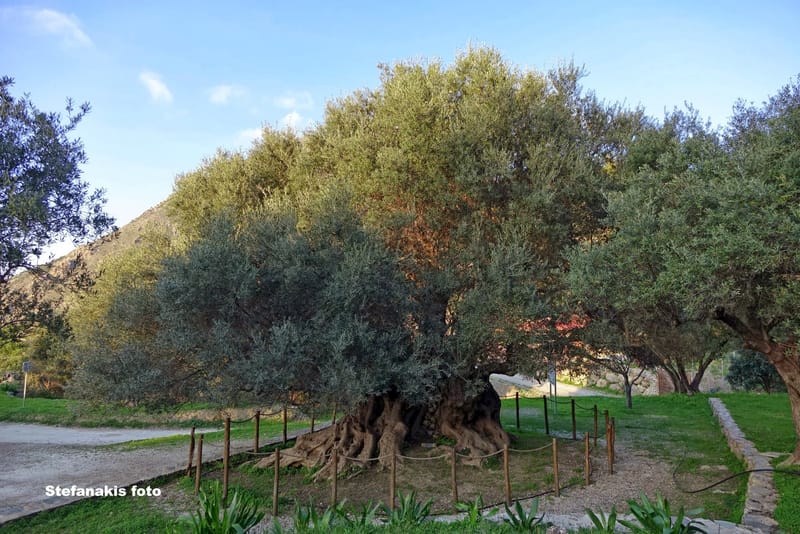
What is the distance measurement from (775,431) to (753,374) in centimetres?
1850

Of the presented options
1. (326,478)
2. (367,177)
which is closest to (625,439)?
(326,478)

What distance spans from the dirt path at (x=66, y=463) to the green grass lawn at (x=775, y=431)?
37.5 feet

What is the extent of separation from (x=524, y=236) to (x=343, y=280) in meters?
4.07

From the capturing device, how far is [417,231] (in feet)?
42.0

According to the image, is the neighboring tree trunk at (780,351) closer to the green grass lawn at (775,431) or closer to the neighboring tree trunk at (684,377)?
the green grass lawn at (775,431)

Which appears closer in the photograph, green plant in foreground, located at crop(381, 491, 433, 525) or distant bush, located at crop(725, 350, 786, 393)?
green plant in foreground, located at crop(381, 491, 433, 525)

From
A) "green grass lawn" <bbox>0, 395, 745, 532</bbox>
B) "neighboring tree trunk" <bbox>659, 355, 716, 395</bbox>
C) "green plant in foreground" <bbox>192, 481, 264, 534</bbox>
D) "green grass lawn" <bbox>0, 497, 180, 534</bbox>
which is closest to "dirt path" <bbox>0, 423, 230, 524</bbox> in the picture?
"green grass lawn" <bbox>0, 497, 180, 534</bbox>

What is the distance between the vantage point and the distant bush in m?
30.2

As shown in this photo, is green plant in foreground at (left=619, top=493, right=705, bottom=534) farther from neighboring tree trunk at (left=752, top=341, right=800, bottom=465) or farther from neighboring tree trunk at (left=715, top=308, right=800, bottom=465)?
neighboring tree trunk at (left=752, top=341, right=800, bottom=465)

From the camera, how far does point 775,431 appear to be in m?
15.1

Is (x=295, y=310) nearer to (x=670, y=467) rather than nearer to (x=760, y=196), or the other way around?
(x=760, y=196)

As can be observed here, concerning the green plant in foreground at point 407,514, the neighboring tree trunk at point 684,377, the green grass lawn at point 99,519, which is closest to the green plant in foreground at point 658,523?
the green plant in foreground at point 407,514

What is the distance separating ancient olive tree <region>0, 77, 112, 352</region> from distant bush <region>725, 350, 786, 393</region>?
31.6 m

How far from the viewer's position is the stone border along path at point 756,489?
7598 mm
